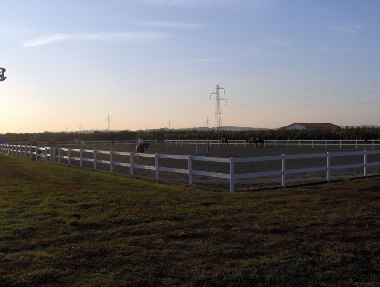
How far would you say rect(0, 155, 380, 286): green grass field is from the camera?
627cm

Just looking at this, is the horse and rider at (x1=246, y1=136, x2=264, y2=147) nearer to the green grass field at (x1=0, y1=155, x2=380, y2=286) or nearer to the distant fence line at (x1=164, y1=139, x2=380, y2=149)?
the distant fence line at (x1=164, y1=139, x2=380, y2=149)

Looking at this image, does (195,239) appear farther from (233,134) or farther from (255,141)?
(233,134)

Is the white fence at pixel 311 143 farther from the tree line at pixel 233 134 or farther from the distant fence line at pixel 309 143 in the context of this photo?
the tree line at pixel 233 134

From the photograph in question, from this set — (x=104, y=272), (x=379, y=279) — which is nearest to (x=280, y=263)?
(x=379, y=279)

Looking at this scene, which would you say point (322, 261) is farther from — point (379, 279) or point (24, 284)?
point (24, 284)

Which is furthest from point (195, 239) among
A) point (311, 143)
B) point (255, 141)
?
point (311, 143)

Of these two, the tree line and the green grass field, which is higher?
the tree line

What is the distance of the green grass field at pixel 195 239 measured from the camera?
6273 millimetres

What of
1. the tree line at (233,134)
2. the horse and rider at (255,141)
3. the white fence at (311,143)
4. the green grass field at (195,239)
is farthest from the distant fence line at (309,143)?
the green grass field at (195,239)

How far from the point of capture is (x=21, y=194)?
1456cm

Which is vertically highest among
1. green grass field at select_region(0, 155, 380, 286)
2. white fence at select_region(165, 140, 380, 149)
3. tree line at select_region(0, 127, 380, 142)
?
tree line at select_region(0, 127, 380, 142)

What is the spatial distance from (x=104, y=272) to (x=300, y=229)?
3.50 metres

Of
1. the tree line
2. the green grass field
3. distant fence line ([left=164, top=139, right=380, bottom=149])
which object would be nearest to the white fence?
distant fence line ([left=164, top=139, right=380, bottom=149])

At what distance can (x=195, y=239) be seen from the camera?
8148mm
